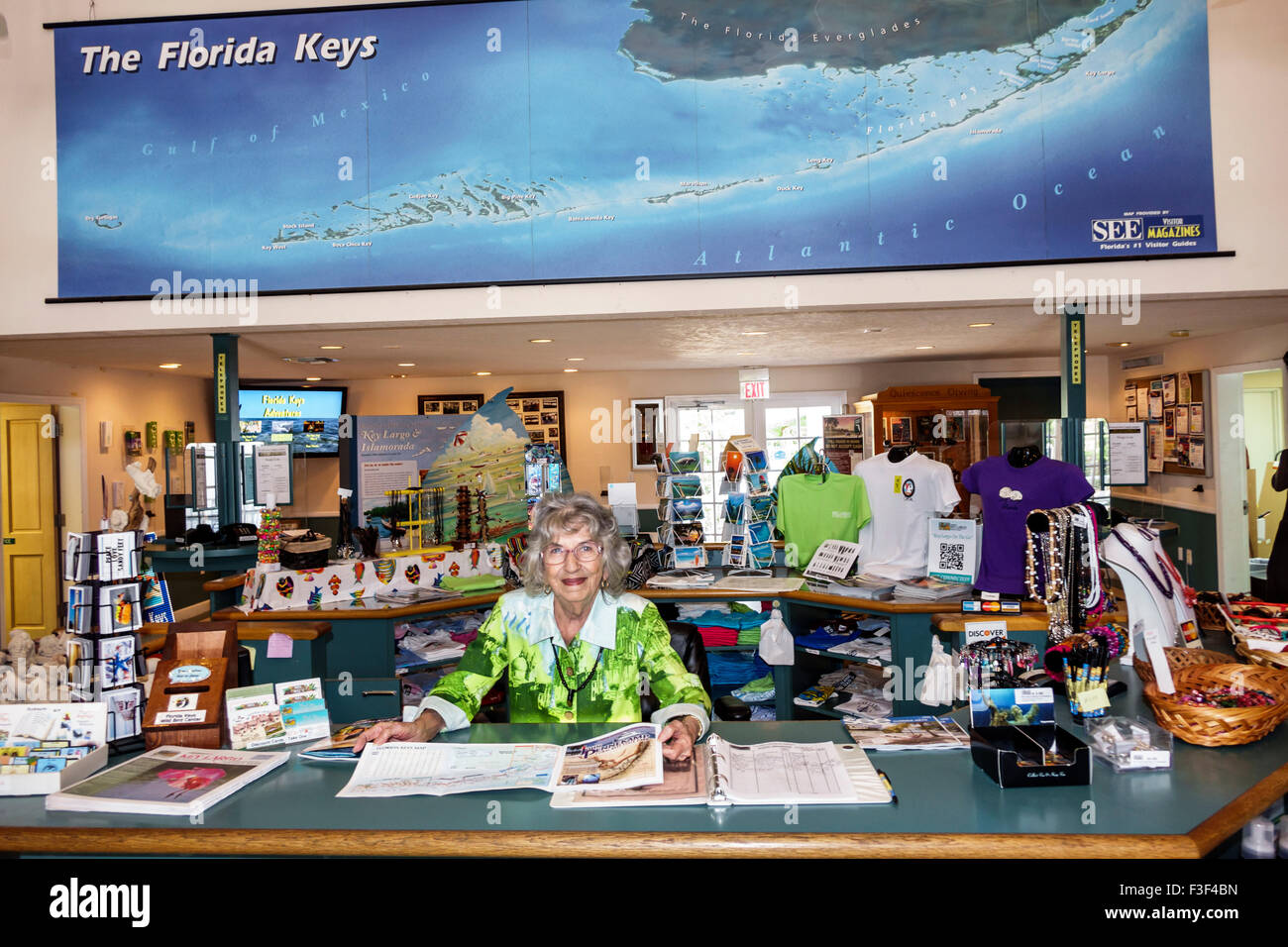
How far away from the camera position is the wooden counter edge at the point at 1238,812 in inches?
68.4

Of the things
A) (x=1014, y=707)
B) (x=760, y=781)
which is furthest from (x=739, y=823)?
(x=1014, y=707)

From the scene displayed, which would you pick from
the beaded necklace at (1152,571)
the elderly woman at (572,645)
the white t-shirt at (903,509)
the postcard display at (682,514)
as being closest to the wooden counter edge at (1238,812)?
the beaded necklace at (1152,571)

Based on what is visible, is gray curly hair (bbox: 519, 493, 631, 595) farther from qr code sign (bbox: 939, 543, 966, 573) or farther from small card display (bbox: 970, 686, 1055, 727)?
qr code sign (bbox: 939, 543, 966, 573)

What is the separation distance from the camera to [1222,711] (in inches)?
87.4

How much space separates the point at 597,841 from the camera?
177cm

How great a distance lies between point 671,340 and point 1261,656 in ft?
15.8

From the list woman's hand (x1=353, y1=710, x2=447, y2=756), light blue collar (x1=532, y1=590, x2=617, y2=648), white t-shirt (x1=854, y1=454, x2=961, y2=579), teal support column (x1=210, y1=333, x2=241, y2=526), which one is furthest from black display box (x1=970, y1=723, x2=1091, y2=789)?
teal support column (x1=210, y1=333, x2=241, y2=526)

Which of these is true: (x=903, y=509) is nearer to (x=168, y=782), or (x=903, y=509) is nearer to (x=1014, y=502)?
(x=1014, y=502)

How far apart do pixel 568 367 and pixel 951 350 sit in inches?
156

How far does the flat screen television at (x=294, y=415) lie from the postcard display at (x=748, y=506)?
5.20 meters
